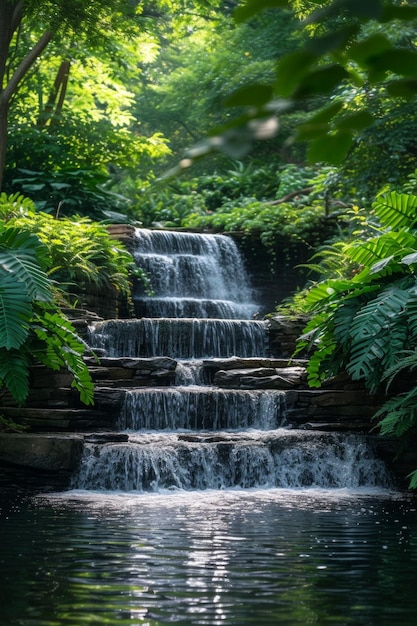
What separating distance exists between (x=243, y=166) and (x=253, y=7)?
22.9 metres

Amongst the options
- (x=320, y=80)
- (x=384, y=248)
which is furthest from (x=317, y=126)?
(x=384, y=248)

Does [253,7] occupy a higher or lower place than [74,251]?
lower

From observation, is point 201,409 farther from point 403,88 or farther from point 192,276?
point 403,88

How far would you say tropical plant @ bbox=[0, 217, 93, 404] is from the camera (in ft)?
27.0

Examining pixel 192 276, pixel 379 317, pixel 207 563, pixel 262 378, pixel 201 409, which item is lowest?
pixel 207 563

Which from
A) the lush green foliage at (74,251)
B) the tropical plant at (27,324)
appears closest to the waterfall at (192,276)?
the lush green foliage at (74,251)

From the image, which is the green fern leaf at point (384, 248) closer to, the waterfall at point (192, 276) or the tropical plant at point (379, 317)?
the tropical plant at point (379, 317)

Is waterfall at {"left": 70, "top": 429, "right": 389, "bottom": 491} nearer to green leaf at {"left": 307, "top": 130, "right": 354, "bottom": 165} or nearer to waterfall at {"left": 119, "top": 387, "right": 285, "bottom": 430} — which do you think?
waterfall at {"left": 119, "top": 387, "right": 285, "bottom": 430}

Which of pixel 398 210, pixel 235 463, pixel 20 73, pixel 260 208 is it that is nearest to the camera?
pixel 235 463

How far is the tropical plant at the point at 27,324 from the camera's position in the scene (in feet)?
27.0

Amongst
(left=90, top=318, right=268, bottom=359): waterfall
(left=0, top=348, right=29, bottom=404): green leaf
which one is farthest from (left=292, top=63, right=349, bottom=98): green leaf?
(left=90, top=318, right=268, bottom=359): waterfall

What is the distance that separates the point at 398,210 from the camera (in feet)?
31.2

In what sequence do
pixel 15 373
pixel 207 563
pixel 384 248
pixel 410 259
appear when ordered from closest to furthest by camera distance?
pixel 207 563
pixel 15 373
pixel 410 259
pixel 384 248

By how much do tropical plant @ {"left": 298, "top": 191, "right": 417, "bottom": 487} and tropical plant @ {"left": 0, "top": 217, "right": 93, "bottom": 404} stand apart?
2293 millimetres
